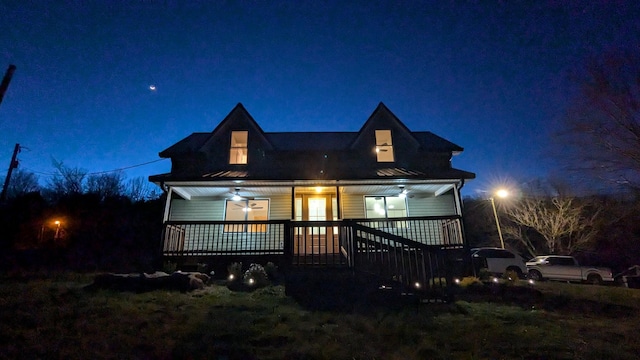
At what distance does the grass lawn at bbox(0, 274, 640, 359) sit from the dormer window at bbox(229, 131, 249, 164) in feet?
26.4

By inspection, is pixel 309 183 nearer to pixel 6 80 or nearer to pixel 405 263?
pixel 405 263

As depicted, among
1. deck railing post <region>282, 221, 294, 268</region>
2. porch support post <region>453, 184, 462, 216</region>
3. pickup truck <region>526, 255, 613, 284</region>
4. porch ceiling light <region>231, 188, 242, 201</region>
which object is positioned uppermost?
porch ceiling light <region>231, 188, 242, 201</region>

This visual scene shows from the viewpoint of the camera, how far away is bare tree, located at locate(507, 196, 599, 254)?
2209cm

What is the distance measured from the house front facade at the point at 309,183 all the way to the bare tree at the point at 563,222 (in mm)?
14642

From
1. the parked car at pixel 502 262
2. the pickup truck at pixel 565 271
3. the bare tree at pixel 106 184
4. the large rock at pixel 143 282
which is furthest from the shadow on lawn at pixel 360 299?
the bare tree at pixel 106 184

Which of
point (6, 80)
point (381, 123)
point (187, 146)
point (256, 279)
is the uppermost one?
point (381, 123)

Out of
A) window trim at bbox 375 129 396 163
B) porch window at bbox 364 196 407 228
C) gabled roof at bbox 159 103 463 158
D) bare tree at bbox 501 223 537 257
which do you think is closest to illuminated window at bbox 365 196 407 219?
porch window at bbox 364 196 407 228

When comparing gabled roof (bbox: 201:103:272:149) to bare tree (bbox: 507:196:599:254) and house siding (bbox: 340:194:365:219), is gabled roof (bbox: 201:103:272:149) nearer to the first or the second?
house siding (bbox: 340:194:365:219)

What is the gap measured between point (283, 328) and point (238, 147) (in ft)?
35.7

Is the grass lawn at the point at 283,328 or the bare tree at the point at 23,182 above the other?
the bare tree at the point at 23,182

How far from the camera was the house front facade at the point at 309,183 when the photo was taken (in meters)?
11.6

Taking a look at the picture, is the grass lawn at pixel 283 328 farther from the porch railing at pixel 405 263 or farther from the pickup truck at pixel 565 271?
the pickup truck at pixel 565 271

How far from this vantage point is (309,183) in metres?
11.8

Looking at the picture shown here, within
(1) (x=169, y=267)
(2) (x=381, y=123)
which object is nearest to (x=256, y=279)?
(1) (x=169, y=267)
